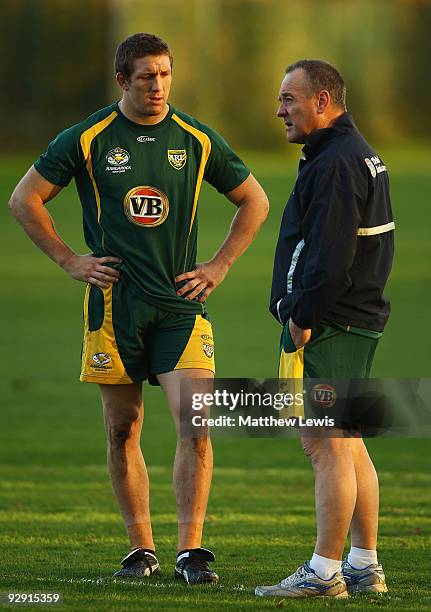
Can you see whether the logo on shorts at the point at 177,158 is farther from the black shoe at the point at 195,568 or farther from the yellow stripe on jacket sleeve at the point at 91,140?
the black shoe at the point at 195,568

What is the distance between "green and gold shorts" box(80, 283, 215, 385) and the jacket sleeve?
810 millimetres

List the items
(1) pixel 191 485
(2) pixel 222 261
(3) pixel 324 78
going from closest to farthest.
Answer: (3) pixel 324 78 < (1) pixel 191 485 < (2) pixel 222 261

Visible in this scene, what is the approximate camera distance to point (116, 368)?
641cm

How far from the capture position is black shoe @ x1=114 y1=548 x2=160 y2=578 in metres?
6.32

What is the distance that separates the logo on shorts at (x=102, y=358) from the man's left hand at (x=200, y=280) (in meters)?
0.41

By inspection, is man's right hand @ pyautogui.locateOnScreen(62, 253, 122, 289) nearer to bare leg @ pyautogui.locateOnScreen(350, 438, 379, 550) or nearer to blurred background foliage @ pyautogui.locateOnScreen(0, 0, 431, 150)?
bare leg @ pyautogui.locateOnScreen(350, 438, 379, 550)

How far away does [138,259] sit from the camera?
6387 mm

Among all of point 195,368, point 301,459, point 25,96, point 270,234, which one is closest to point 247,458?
point 301,459

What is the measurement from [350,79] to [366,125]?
1651mm

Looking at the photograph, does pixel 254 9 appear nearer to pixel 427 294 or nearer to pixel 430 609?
pixel 427 294

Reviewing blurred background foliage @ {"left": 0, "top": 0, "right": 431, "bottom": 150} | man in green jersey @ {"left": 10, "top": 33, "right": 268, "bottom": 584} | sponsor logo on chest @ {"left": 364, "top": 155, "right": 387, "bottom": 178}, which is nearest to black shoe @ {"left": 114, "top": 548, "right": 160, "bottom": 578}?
man in green jersey @ {"left": 10, "top": 33, "right": 268, "bottom": 584}

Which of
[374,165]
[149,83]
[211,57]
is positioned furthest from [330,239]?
[211,57]

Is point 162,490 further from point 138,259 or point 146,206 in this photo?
point 146,206

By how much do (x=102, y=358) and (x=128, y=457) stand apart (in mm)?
452
